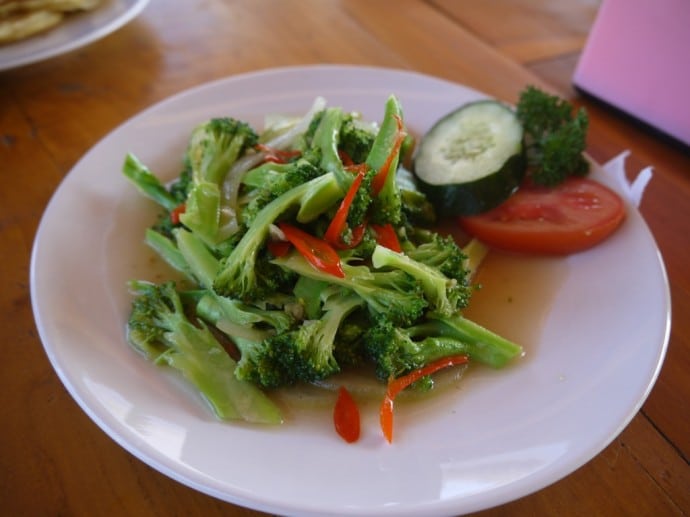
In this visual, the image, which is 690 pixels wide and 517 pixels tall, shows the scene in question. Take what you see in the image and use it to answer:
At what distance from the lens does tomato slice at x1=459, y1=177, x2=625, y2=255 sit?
1.58 meters

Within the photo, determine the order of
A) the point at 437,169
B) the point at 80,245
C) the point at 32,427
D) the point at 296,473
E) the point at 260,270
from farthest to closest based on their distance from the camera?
the point at 437,169 → the point at 80,245 → the point at 260,270 → the point at 32,427 → the point at 296,473

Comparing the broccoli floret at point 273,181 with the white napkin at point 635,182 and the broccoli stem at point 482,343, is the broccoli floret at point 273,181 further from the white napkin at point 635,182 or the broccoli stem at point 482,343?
the white napkin at point 635,182

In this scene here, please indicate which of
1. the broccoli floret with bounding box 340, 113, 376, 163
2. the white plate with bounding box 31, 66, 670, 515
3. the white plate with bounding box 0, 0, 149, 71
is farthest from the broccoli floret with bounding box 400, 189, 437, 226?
the white plate with bounding box 0, 0, 149, 71

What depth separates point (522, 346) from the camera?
55.2 inches

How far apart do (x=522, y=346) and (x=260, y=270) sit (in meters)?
0.68

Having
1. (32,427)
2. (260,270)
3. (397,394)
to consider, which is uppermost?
(260,270)

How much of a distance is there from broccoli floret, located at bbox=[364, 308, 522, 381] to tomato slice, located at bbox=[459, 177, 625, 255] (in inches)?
15.1

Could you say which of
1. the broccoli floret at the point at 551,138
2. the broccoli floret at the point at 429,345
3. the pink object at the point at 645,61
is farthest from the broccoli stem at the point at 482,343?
the pink object at the point at 645,61

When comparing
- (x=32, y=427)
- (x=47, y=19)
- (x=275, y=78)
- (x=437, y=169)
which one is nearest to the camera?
(x=32, y=427)

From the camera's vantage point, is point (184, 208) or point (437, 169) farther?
point (437, 169)

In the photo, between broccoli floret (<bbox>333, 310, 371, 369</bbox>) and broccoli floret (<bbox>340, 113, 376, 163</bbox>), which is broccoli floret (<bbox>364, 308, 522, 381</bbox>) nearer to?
broccoli floret (<bbox>333, 310, 371, 369</bbox>)

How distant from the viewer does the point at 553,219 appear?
1.65 metres

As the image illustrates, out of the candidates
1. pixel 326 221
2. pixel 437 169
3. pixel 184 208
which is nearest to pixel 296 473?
pixel 326 221

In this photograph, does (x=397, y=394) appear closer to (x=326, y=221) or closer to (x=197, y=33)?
(x=326, y=221)
